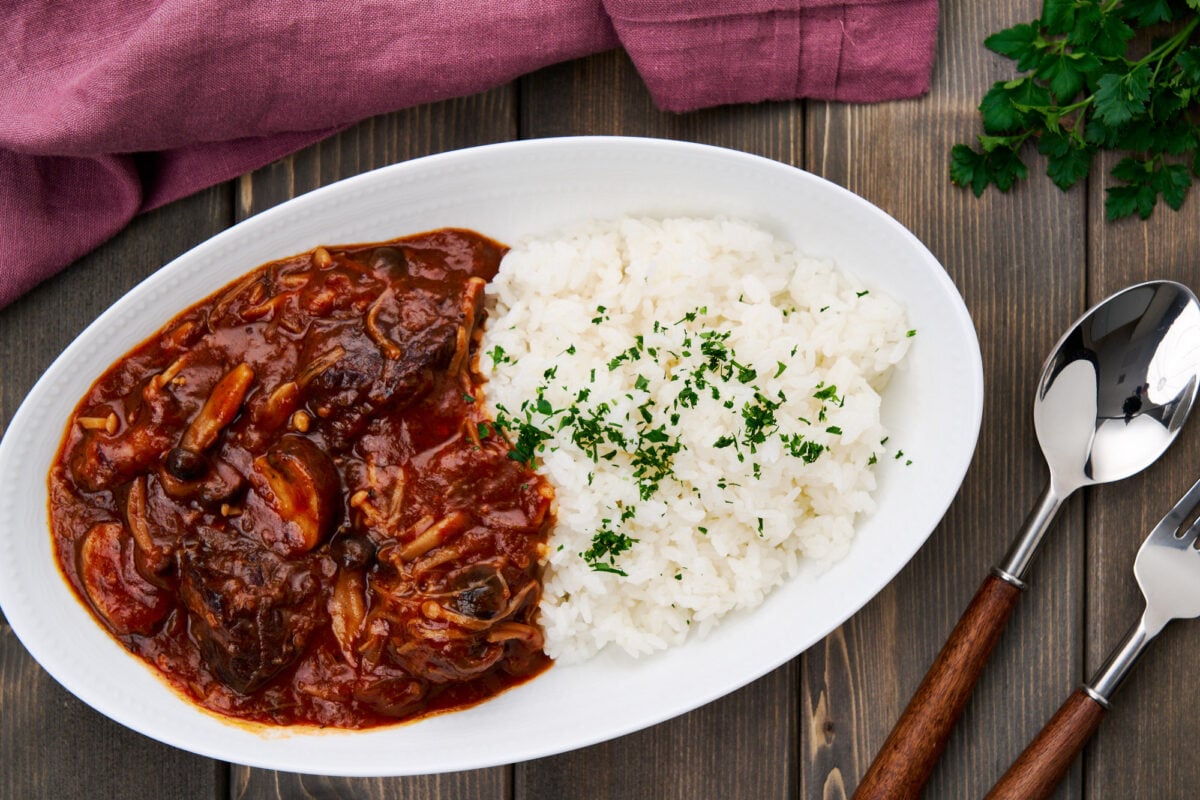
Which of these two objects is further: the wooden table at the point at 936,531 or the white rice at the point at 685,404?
the wooden table at the point at 936,531

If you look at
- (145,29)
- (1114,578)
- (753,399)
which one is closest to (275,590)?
(753,399)

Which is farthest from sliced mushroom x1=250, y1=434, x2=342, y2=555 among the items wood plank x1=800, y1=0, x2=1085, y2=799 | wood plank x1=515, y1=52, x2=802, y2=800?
wood plank x1=800, y1=0, x2=1085, y2=799

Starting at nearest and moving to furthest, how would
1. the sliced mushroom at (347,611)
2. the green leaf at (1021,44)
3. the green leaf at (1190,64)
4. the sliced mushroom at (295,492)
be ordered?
the sliced mushroom at (295,492), the sliced mushroom at (347,611), the green leaf at (1190,64), the green leaf at (1021,44)

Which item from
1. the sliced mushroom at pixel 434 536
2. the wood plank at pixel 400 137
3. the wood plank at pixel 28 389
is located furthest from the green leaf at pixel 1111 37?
the wood plank at pixel 28 389

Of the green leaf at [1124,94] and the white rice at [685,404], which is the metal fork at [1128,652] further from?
the green leaf at [1124,94]

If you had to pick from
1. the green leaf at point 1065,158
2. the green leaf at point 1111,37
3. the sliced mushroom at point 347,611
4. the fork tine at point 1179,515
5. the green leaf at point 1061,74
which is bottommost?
the sliced mushroom at point 347,611

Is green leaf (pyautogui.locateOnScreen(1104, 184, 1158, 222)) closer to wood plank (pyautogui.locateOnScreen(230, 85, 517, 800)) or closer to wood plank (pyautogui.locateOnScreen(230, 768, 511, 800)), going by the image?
wood plank (pyautogui.locateOnScreen(230, 85, 517, 800))

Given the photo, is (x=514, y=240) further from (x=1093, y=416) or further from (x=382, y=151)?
(x=1093, y=416)
